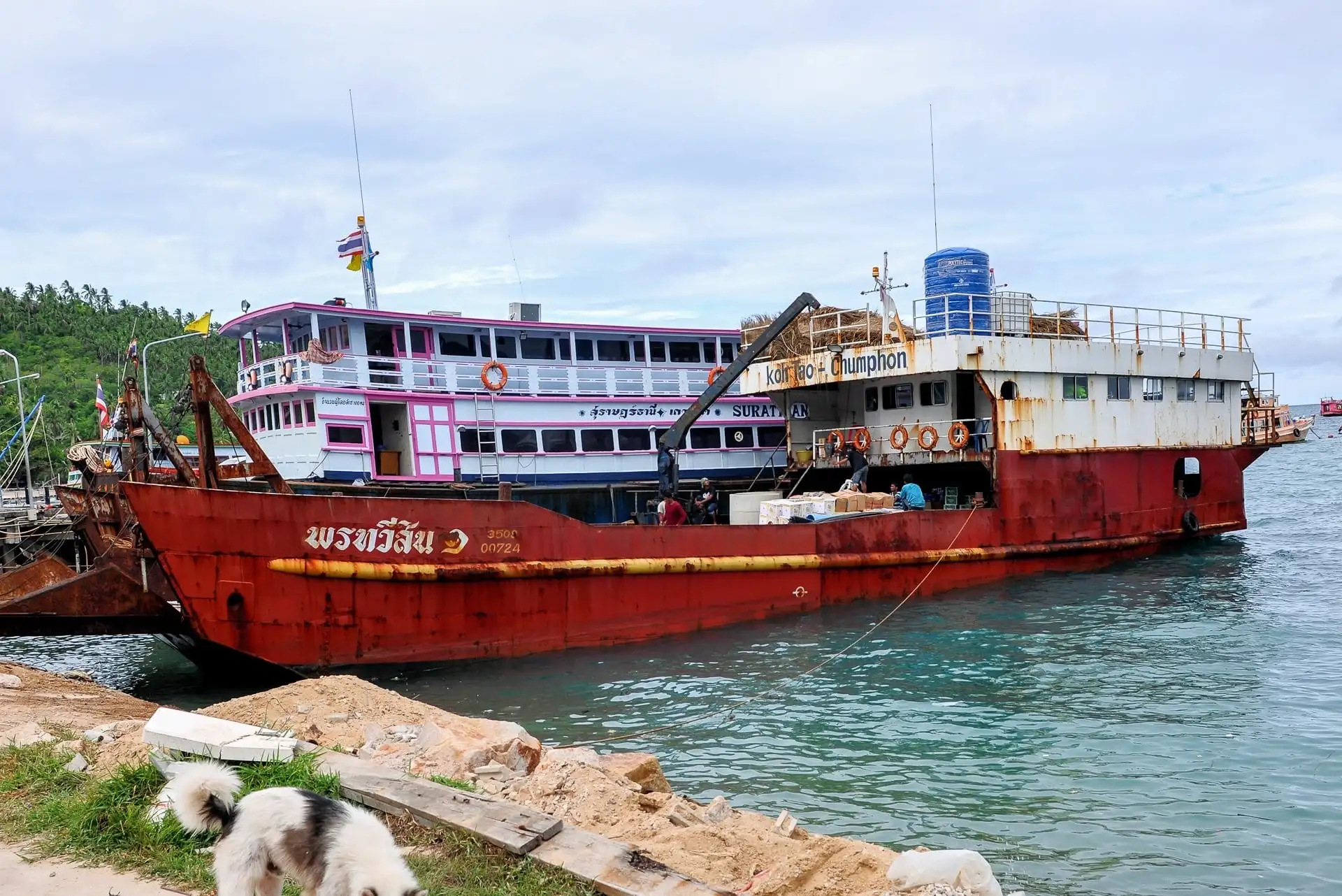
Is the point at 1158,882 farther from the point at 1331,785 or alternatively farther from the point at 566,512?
the point at 566,512

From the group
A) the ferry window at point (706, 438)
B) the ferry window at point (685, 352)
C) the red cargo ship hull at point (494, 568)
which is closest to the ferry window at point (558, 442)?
the ferry window at point (706, 438)

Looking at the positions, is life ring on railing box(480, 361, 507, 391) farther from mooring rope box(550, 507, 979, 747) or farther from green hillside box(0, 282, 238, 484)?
green hillside box(0, 282, 238, 484)

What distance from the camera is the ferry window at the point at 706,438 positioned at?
2227cm

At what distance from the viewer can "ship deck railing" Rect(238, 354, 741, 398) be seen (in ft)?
59.6

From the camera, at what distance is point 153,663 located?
49.9 feet

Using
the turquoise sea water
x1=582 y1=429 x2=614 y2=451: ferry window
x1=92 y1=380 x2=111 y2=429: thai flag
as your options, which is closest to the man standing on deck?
the turquoise sea water

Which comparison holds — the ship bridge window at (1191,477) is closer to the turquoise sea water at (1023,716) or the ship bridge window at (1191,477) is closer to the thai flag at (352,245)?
the turquoise sea water at (1023,716)

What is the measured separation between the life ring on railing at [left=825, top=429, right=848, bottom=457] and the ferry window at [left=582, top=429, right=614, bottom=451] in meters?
4.64

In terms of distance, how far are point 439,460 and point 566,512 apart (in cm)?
268

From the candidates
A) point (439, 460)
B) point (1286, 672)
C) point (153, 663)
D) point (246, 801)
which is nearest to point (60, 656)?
point (153, 663)

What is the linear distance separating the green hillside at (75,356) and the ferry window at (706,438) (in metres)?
30.2

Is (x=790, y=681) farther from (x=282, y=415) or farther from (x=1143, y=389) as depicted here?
(x=1143, y=389)

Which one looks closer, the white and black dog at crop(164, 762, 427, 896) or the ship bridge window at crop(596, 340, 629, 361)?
the white and black dog at crop(164, 762, 427, 896)

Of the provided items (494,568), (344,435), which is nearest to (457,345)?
(344,435)
